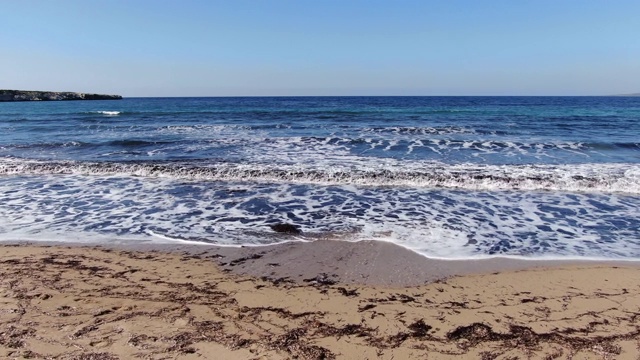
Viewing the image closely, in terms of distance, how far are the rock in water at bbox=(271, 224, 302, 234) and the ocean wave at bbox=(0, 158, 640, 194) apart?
3514mm

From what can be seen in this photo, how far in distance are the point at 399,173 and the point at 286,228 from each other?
5081 millimetres

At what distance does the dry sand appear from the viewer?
11.3 feet

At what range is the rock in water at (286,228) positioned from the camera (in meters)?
6.70

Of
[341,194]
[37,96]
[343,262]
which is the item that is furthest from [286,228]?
[37,96]

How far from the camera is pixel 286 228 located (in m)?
6.85

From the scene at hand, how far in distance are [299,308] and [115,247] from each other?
139 inches

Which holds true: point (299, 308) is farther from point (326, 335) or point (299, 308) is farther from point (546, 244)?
point (546, 244)

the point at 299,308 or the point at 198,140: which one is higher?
the point at 198,140

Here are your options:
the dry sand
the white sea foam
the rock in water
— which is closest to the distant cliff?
the white sea foam

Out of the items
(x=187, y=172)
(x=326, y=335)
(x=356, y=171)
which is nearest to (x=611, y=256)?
(x=326, y=335)

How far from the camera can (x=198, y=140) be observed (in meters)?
18.6

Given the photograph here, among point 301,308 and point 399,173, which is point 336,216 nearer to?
point 301,308

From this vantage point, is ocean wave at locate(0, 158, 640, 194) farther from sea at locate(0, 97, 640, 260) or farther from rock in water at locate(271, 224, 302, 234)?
rock in water at locate(271, 224, 302, 234)

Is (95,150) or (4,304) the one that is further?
(95,150)
